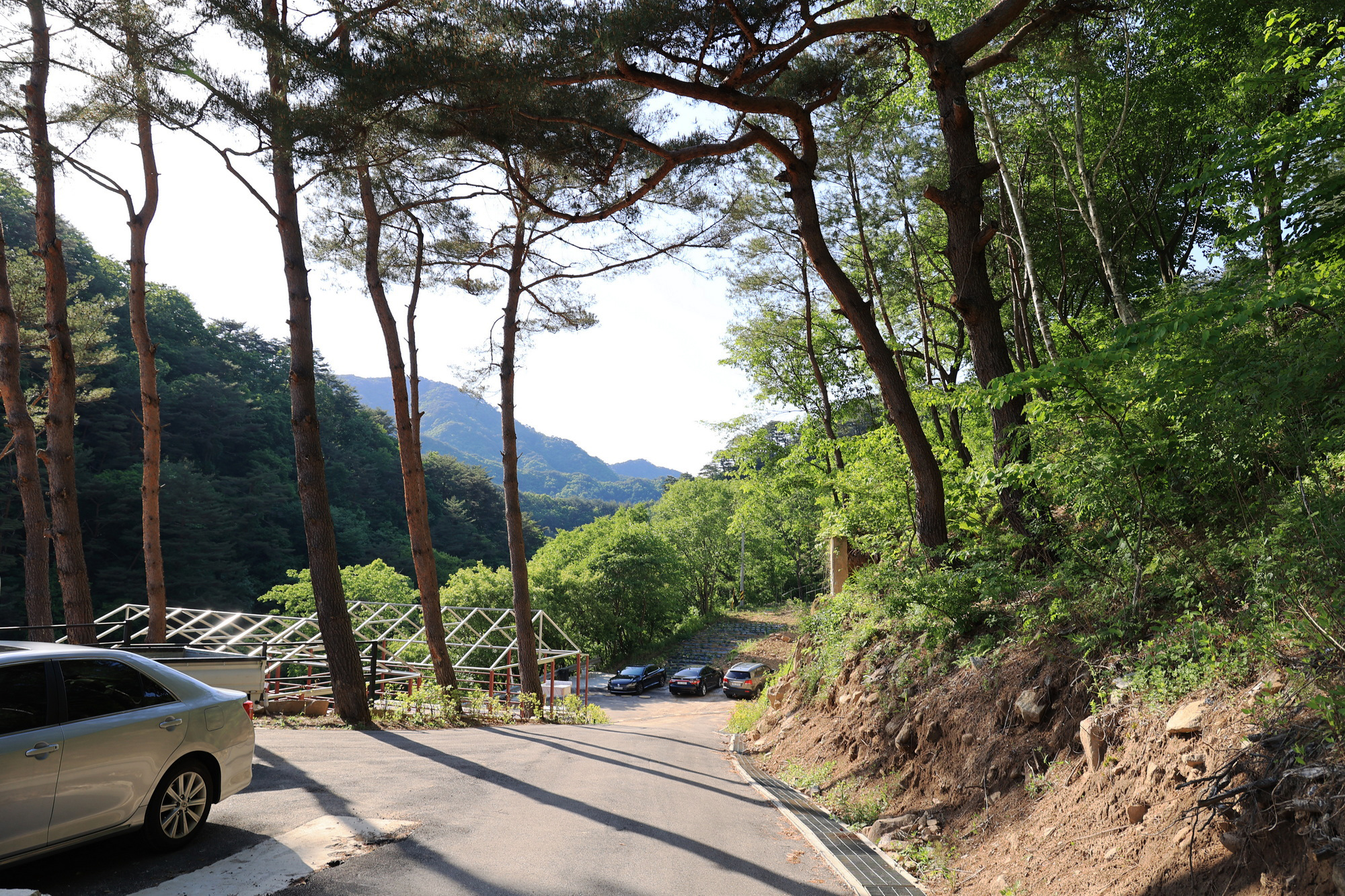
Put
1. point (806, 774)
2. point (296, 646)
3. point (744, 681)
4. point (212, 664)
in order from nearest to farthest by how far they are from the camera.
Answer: point (212, 664), point (806, 774), point (296, 646), point (744, 681)

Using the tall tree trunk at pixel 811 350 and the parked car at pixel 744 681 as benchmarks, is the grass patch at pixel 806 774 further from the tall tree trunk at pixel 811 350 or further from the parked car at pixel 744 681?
the parked car at pixel 744 681

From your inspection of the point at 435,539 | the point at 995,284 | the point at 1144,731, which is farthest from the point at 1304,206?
the point at 435,539

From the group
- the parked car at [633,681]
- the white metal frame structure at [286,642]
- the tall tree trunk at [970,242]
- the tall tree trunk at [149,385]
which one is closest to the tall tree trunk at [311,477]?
the white metal frame structure at [286,642]

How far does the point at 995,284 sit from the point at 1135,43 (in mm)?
7090

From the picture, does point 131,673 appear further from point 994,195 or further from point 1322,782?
point 994,195

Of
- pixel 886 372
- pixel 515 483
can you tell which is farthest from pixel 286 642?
pixel 886 372

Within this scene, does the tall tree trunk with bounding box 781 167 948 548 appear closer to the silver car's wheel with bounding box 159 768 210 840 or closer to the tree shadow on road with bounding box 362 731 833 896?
the tree shadow on road with bounding box 362 731 833 896

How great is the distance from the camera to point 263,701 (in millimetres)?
13414

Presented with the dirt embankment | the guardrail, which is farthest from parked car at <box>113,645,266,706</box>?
the dirt embankment

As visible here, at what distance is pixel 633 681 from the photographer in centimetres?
3669

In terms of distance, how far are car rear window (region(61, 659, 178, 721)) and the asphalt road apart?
91 cm

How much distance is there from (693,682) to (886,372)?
1074 inches

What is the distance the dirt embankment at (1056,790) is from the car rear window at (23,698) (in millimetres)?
5868

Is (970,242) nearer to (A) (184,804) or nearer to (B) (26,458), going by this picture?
(A) (184,804)
